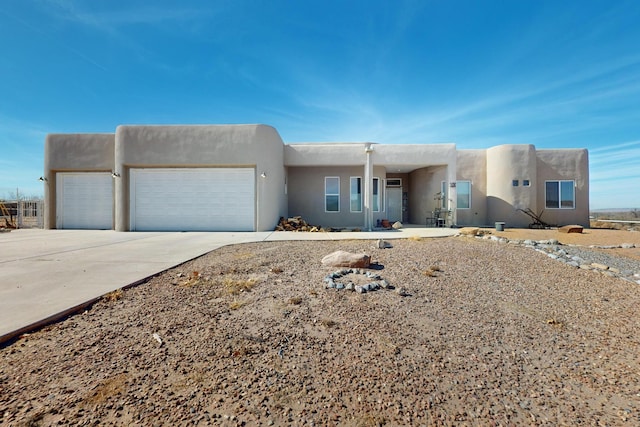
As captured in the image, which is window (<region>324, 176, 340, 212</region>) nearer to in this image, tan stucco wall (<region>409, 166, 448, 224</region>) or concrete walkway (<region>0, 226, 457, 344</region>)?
tan stucco wall (<region>409, 166, 448, 224</region>)

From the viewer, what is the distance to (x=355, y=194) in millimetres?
13758

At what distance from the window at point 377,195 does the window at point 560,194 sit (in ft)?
30.9

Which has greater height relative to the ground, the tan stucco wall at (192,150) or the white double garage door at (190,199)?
the tan stucco wall at (192,150)

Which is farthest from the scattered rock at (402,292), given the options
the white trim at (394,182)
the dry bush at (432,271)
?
the white trim at (394,182)

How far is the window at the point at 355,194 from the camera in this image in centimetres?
1372

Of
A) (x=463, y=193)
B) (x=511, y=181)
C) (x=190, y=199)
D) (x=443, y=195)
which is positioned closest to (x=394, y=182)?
(x=443, y=195)

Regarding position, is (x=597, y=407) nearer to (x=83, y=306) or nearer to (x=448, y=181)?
(x=83, y=306)

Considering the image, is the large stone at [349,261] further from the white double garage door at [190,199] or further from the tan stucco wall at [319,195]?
the tan stucco wall at [319,195]

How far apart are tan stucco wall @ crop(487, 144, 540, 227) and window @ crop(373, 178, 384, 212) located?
21.8 feet

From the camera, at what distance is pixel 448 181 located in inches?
507

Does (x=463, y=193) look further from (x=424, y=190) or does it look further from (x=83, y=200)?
(x=83, y=200)

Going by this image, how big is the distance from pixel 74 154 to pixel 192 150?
19.2 ft

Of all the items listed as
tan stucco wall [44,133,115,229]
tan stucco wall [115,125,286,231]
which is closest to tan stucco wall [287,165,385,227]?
tan stucco wall [115,125,286,231]

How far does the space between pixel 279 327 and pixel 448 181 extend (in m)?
12.2
